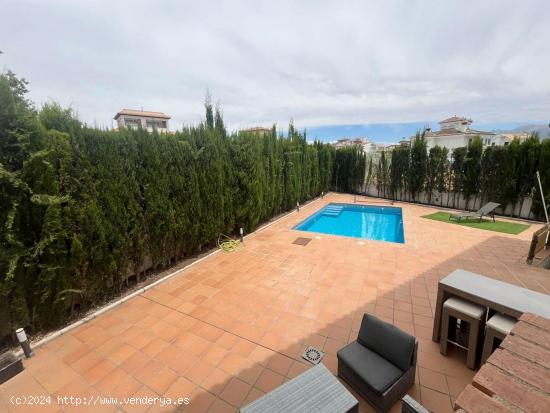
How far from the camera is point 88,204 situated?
4.44 metres

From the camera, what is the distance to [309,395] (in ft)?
7.77

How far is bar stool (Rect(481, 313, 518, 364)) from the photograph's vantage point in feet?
8.66

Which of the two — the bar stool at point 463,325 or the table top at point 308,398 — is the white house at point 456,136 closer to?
the bar stool at point 463,325

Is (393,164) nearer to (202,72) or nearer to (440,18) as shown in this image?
(440,18)

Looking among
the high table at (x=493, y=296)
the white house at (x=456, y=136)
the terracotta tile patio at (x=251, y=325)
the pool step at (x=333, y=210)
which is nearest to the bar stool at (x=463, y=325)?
the high table at (x=493, y=296)

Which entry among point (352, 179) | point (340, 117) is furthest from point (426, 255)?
point (340, 117)

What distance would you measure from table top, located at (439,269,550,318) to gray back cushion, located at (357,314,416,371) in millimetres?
1194

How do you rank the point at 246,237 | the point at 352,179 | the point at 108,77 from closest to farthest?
the point at 246,237
the point at 108,77
the point at 352,179

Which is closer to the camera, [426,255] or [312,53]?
[426,255]

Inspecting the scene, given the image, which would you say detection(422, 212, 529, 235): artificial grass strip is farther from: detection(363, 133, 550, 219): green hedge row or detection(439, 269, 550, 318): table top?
detection(439, 269, 550, 318): table top

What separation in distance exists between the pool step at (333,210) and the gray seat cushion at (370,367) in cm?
1161

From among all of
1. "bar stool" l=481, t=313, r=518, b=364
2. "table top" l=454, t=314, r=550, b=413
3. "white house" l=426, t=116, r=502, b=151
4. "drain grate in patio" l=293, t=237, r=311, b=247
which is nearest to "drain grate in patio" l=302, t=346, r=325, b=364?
"bar stool" l=481, t=313, r=518, b=364

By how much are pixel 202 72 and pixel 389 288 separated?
12954mm

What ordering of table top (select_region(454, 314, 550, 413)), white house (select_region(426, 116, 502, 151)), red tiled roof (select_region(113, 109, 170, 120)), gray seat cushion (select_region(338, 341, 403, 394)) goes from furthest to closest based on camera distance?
white house (select_region(426, 116, 502, 151)), red tiled roof (select_region(113, 109, 170, 120)), gray seat cushion (select_region(338, 341, 403, 394)), table top (select_region(454, 314, 550, 413))
